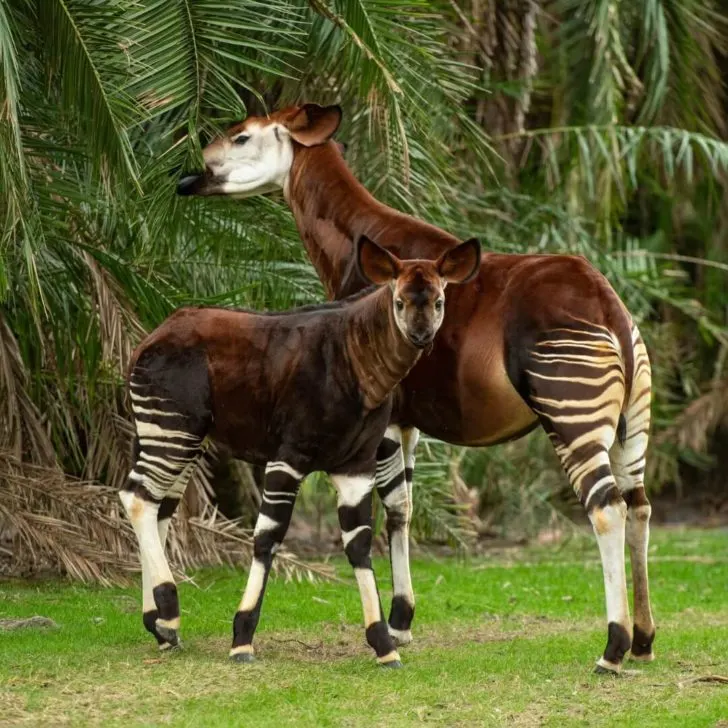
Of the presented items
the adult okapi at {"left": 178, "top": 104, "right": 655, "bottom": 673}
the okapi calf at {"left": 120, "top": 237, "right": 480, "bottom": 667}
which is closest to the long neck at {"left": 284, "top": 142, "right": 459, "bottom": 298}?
the adult okapi at {"left": 178, "top": 104, "right": 655, "bottom": 673}

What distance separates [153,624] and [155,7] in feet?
11.9

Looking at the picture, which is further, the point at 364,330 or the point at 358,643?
the point at 358,643

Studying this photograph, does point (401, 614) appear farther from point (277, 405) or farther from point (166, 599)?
point (277, 405)

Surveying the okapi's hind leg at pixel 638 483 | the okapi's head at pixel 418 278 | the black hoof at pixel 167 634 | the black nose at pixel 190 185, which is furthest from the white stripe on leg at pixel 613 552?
the black nose at pixel 190 185

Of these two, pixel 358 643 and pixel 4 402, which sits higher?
pixel 4 402

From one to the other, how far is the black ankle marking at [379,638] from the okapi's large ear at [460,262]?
5.74ft

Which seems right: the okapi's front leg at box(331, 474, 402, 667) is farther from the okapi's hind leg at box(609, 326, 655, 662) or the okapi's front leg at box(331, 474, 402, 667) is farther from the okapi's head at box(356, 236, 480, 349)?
the okapi's hind leg at box(609, 326, 655, 662)

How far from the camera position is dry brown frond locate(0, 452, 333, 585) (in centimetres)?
988

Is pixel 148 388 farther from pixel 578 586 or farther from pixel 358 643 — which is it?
pixel 578 586

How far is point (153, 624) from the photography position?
301 inches

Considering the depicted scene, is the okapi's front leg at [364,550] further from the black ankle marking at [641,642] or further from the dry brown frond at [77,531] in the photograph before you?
the dry brown frond at [77,531]

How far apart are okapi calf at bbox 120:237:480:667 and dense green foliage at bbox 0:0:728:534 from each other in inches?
38.5

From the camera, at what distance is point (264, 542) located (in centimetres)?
728

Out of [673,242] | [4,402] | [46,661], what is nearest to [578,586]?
[4,402]
